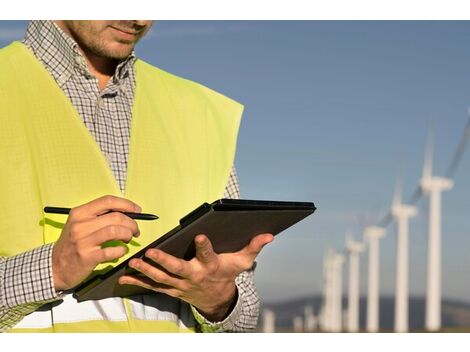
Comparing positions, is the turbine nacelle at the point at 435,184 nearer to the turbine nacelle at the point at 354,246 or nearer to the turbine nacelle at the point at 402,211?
the turbine nacelle at the point at 402,211

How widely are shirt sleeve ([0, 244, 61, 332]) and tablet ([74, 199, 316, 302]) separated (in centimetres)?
10

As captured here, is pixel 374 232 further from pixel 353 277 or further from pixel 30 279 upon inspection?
pixel 30 279

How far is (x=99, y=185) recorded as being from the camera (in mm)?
2246

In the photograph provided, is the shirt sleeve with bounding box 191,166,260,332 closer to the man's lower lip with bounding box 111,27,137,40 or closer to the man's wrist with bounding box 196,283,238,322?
the man's wrist with bounding box 196,283,238,322

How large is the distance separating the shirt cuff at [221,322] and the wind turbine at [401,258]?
15184 millimetres

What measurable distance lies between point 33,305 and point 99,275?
165 mm

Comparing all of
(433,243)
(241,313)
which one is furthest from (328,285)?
(241,313)

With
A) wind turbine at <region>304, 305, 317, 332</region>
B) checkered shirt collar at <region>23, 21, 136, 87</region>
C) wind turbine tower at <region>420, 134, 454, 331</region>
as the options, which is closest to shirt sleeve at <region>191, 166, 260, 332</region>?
checkered shirt collar at <region>23, 21, 136, 87</region>

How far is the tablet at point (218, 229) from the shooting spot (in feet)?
6.27

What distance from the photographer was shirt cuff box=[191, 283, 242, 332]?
7.45 ft

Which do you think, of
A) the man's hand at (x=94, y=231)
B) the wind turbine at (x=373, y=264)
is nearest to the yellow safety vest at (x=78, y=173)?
the man's hand at (x=94, y=231)

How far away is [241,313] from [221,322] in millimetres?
75
